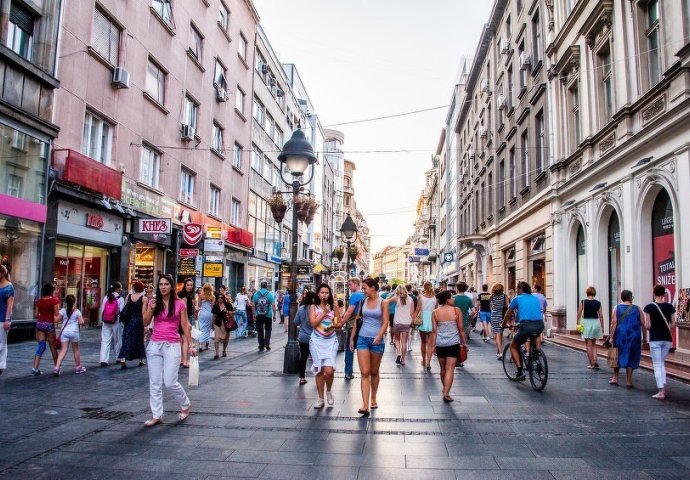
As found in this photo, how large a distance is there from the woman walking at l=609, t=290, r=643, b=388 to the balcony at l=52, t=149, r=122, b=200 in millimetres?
13192

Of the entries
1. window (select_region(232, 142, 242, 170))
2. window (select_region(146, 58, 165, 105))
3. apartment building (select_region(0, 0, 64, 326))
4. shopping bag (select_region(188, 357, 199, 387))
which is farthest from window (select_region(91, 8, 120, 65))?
shopping bag (select_region(188, 357, 199, 387))

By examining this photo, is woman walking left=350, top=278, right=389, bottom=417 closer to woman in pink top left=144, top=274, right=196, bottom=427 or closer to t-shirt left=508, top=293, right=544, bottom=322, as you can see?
woman in pink top left=144, top=274, right=196, bottom=427

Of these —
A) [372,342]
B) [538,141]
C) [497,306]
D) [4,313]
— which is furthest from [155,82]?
[372,342]

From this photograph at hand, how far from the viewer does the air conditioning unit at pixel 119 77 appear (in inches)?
638

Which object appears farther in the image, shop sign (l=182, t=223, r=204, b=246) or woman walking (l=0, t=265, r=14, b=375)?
shop sign (l=182, t=223, r=204, b=246)

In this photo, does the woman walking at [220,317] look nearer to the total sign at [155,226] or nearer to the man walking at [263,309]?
the man walking at [263,309]

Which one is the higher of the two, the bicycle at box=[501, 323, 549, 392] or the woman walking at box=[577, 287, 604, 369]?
the woman walking at box=[577, 287, 604, 369]

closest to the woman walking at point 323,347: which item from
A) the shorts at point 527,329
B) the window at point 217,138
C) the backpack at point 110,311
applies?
the shorts at point 527,329

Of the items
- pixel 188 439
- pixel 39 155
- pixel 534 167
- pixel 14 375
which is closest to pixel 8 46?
pixel 39 155

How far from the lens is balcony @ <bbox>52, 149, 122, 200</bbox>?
13695 mm

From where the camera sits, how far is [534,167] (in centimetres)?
2061

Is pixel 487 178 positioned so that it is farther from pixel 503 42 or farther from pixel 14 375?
pixel 14 375

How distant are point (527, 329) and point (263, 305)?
713 cm

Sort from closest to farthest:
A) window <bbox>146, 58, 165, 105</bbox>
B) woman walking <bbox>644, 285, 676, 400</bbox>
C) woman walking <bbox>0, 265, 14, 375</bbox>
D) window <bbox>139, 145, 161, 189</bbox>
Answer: woman walking <bbox>644, 285, 676, 400</bbox> < woman walking <bbox>0, 265, 14, 375</bbox> < window <bbox>139, 145, 161, 189</bbox> < window <bbox>146, 58, 165, 105</bbox>
